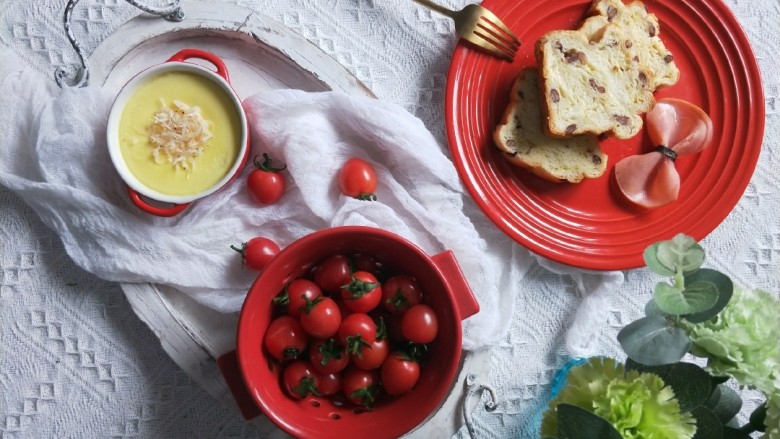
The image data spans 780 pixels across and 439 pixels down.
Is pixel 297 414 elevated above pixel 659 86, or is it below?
below

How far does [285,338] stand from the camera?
1112 mm

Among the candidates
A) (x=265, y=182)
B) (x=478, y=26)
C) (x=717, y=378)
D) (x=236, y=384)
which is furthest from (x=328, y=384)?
(x=478, y=26)

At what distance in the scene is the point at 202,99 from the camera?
1.18 meters

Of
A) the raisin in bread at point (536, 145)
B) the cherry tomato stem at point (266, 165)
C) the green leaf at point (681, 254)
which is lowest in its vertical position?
the cherry tomato stem at point (266, 165)

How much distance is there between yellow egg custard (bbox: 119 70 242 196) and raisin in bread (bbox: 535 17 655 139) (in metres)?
0.58

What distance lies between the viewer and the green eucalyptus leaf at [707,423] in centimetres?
81

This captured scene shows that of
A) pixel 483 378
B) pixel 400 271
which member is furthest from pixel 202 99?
pixel 483 378

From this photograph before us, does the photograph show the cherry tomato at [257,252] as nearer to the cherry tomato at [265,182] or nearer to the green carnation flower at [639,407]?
the cherry tomato at [265,182]

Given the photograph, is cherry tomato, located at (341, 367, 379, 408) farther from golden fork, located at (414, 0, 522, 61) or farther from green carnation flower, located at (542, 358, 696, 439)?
golden fork, located at (414, 0, 522, 61)

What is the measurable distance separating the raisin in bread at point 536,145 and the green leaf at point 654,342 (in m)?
0.51

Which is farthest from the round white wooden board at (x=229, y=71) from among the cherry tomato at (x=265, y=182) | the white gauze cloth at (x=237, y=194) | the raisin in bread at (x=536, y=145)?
the raisin in bread at (x=536, y=145)

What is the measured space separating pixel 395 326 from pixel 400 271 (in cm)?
9

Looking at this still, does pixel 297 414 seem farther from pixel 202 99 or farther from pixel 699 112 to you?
pixel 699 112

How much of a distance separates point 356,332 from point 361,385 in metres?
0.10
